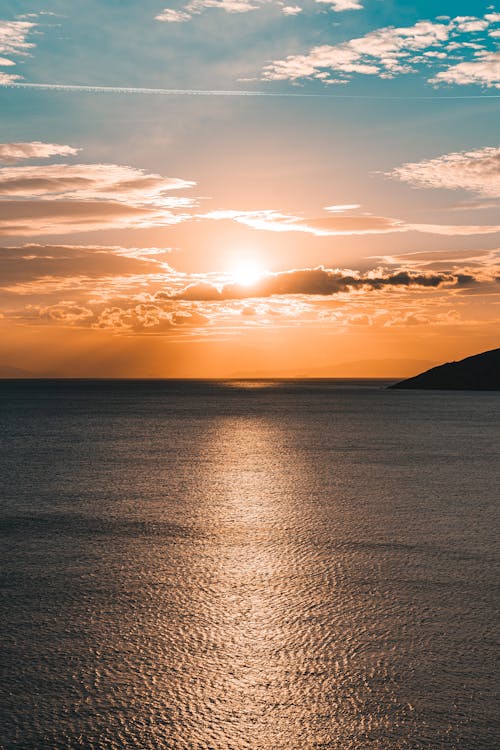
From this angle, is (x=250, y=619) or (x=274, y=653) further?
(x=250, y=619)

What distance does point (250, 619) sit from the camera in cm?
1103

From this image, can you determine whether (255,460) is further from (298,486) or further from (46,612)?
(46,612)

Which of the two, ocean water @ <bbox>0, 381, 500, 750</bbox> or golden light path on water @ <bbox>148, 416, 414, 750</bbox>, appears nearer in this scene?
golden light path on water @ <bbox>148, 416, 414, 750</bbox>

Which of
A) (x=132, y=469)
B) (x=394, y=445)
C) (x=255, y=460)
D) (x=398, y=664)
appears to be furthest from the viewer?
(x=394, y=445)

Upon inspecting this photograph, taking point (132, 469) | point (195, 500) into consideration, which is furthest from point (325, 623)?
point (132, 469)

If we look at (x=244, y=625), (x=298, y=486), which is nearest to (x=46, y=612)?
(x=244, y=625)

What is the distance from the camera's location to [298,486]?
2864 centimetres

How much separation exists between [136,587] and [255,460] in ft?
91.8

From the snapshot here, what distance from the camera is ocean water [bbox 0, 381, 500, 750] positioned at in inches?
297

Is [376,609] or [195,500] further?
[195,500]

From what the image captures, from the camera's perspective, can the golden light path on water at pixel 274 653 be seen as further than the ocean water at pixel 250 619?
No

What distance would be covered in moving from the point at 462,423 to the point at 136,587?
230 ft

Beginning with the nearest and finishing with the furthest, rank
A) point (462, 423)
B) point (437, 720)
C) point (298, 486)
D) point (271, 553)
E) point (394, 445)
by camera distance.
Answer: point (437, 720) → point (271, 553) → point (298, 486) → point (394, 445) → point (462, 423)

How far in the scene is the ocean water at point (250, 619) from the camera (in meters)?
7.54
